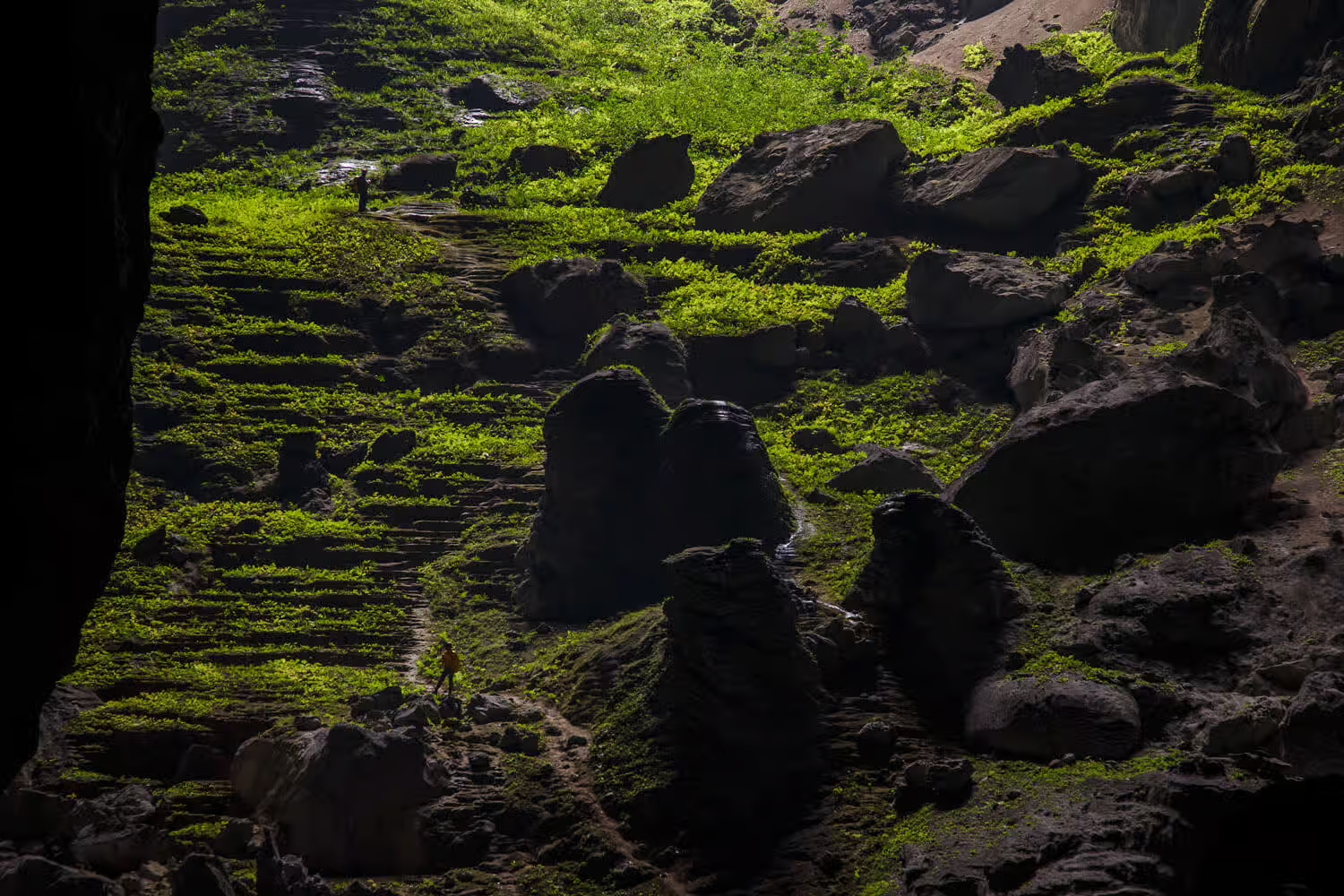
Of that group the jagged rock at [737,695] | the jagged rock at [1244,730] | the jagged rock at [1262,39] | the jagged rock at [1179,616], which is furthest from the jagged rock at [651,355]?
the jagged rock at [1262,39]

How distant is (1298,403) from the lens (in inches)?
901

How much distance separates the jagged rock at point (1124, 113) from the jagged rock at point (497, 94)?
26.5m

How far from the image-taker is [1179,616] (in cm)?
1791

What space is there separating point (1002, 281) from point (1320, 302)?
28.0ft

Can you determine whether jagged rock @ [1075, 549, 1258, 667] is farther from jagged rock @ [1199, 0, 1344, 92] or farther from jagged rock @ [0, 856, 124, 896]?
jagged rock @ [1199, 0, 1344, 92]

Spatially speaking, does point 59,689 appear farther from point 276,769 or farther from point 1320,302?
point 1320,302

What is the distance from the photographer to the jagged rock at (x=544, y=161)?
5091cm

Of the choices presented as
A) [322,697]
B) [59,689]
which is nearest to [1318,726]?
[322,697]

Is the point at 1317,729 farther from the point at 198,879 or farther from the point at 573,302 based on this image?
the point at 573,302

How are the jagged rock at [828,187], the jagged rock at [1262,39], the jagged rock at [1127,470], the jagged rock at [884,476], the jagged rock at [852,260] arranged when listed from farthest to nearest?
1. the jagged rock at [828,187]
2. the jagged rock at [852,260]
3. the jagged rock at [1262,39]
4. the jagged rock at [884,476]
5. the jagged rock at [1127,470]

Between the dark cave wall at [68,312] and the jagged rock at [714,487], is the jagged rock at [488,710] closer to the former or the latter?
the jagged rock at [714,487]

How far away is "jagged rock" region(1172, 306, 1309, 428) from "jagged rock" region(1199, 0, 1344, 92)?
20.2m

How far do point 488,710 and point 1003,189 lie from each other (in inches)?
1011

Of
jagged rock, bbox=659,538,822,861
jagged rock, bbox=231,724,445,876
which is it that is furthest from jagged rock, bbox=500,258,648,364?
jagged rock, bbox=231,724,445,876
